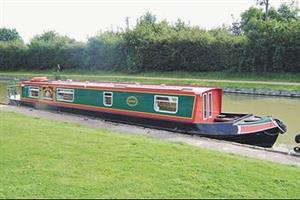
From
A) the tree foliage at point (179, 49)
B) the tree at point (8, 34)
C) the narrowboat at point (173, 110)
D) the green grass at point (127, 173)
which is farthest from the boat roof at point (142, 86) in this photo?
the tree at point (8, 34)

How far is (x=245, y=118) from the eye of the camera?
9.65 metres

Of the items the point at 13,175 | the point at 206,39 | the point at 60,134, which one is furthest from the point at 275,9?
the point at 13,175

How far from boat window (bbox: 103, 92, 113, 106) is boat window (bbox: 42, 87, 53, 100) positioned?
2.53 m

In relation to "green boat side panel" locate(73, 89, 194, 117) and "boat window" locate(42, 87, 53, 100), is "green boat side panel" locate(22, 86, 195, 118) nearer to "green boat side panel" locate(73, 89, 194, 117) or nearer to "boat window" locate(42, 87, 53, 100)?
"green boat side panel" locate(73, 89, 194, 117)

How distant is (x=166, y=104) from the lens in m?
9.99

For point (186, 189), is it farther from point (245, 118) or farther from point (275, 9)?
point (275, 9)

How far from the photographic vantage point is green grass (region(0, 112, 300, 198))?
4039mm

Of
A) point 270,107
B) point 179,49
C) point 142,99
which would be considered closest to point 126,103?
point 142,99

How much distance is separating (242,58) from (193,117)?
A: 15816 millimetres

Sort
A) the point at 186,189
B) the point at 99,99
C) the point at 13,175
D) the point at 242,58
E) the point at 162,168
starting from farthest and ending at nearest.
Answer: the point at 242,58 < the point at 99,99 < the point at 162,168 < the point at 13,175 < the point at 186,189

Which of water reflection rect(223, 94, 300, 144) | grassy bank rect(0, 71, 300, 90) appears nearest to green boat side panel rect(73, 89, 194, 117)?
water reflection rect(223, 94, 300, 144)

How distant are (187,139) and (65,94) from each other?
5536 millimetres

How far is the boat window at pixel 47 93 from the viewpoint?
42.7 feet

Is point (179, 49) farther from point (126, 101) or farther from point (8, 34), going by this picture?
point (8, 34)
